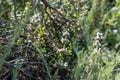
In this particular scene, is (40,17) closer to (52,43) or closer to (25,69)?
(52,43)

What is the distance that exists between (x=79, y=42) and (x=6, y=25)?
2.11ft

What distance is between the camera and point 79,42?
244 cm

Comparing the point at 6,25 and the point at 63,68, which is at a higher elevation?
the point at 6,25

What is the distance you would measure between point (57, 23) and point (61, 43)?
0.17m

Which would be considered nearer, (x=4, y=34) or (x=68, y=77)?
(x=4, y=34)

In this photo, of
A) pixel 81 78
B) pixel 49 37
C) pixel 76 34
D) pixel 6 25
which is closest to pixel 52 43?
pixel 49 37

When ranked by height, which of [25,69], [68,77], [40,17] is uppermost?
→ [40,17]

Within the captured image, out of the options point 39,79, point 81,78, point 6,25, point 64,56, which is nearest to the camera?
point 81,78

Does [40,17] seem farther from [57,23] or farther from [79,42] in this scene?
[79,42]

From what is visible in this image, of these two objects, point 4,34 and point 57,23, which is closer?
point 4,34

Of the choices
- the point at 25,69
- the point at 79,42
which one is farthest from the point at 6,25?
the point at 79,42

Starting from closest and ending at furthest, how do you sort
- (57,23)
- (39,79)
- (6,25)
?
(39,79), (6,25), (57,23)

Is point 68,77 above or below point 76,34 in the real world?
below

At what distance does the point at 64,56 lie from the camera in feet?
7.29
